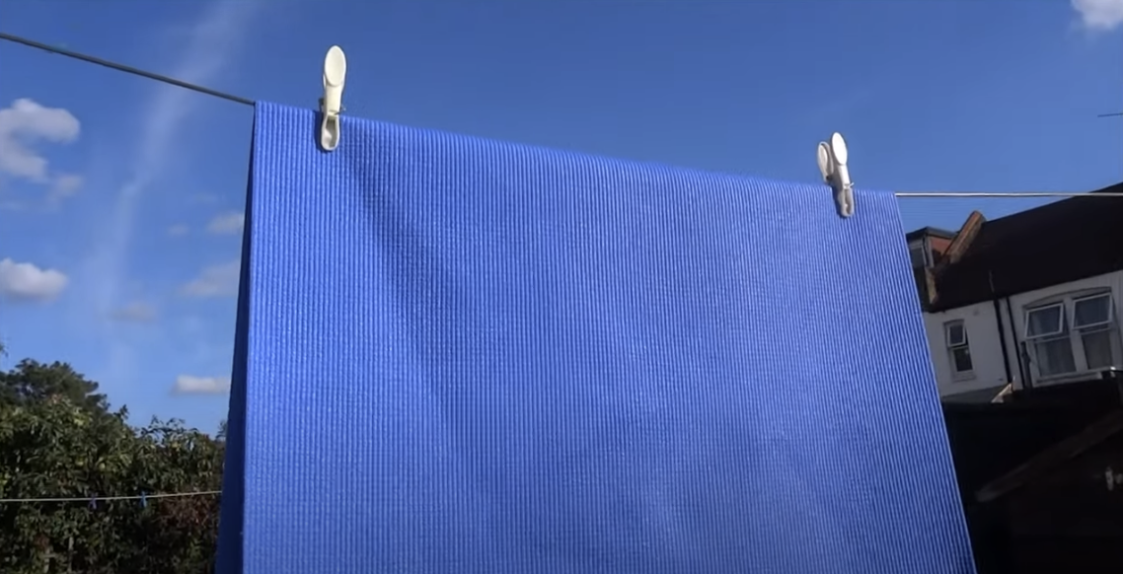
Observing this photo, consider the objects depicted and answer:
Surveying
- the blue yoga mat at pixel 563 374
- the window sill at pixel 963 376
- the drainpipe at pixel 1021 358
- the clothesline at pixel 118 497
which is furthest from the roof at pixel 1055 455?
the clothesline at pixel 118 497

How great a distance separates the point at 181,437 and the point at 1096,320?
7.93 metres

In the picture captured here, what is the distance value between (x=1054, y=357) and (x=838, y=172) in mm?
7207

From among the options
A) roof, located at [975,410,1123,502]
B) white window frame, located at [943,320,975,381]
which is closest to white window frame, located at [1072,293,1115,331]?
white window frame, located at [943,320,975,381]

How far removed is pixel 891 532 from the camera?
128 inches

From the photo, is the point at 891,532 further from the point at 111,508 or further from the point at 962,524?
the point at 111,508

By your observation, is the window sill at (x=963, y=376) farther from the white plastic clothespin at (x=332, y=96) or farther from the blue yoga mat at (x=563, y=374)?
the white plastic clothespin at (x=332, y=96)

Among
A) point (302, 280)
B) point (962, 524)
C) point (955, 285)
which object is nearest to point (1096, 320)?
point (955, 285)

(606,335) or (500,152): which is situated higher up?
(500,152)

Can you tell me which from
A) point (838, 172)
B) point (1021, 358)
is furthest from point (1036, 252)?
point (838, 172)

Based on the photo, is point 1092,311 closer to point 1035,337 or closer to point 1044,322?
point 1044,322

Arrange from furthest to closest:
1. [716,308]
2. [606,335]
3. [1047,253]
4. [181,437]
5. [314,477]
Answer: [1047,253] → [181,437] → [716,308] → [606,335] → [314,477]

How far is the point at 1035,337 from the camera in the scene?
32.0 ft

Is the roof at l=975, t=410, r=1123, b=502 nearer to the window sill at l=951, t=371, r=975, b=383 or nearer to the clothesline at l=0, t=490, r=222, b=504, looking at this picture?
the window sill at l=951, t=371, r=975, b=383

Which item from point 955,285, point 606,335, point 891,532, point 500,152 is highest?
point 955,285
